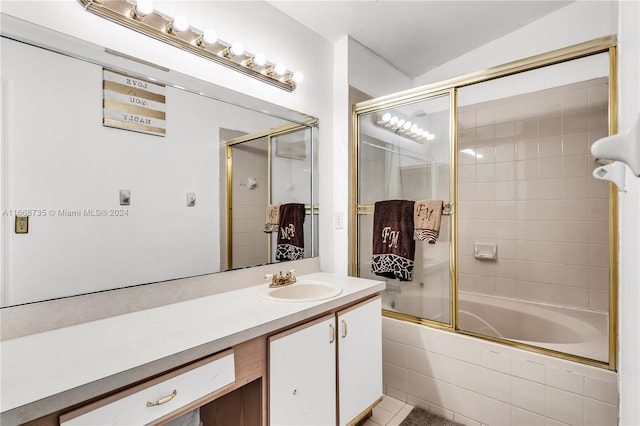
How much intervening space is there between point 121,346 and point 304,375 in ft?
2.31

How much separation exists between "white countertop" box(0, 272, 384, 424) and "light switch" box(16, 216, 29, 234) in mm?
352

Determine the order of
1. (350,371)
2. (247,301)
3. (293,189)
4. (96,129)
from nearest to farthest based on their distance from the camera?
(96,129) < (247,301) < (350,371) < (293,189)

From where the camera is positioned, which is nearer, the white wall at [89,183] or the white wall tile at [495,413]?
the white wall at [89,183]

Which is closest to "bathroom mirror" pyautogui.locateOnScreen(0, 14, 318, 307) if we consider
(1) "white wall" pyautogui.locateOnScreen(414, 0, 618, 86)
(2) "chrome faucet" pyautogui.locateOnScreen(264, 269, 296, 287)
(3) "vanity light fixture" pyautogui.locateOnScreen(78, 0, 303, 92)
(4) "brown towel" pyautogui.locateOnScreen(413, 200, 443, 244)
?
(3) "vanity light fixture" pyautogui.locateOnScreen(78, 0, 303, 92)

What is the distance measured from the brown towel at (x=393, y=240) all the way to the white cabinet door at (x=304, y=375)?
68 cm

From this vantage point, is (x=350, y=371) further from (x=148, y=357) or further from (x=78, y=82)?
(x=78, y=82)

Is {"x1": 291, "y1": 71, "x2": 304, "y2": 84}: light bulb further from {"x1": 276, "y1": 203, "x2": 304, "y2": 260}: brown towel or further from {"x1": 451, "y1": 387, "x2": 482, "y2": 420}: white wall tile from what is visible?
{"x1": 451, "y1": 387, "x2": 482, "y2": 420}: white wall tile

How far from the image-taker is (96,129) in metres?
1.24

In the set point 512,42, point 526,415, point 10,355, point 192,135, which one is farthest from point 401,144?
point 10,355

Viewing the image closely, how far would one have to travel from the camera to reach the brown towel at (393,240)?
6.51ft

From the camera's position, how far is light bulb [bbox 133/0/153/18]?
1306mm

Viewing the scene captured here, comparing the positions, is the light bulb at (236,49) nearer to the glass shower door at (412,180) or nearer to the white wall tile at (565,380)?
the glass shower door at (412,180)

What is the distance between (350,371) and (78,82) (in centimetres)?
170

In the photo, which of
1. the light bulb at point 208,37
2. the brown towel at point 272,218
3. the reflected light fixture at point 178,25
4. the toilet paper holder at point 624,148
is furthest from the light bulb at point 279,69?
the toilet paper holder at point 624,148
